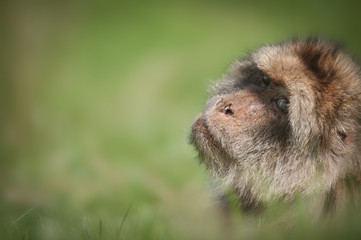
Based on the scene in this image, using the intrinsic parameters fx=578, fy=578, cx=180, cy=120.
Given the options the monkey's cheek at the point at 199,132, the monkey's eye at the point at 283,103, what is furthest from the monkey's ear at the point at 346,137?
the monkey's cheek at the point at 199,132

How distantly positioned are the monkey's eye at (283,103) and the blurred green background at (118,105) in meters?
0.79

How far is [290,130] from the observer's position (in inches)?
149

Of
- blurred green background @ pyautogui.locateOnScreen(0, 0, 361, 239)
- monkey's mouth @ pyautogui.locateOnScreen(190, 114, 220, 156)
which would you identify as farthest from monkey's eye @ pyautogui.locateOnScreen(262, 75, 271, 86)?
blurred green background @ pyautogui.locateOnScreen(0, 0, 361, 239)

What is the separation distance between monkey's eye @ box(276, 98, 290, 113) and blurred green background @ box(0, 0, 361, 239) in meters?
0.79

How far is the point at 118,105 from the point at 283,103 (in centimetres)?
459

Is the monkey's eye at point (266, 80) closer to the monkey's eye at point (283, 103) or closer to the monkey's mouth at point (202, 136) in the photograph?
the monkey's eye at point (283, 103)

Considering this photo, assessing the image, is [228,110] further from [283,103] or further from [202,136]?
[283,103]

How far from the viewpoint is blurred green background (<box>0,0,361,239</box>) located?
13.8 ft

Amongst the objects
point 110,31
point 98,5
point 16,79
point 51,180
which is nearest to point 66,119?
point 16,79

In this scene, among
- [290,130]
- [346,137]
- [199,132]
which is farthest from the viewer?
[199,132]

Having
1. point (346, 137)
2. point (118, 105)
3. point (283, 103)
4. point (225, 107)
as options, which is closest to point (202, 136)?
point (225, 107)

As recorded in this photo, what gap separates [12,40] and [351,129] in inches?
244

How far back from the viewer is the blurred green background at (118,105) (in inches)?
166

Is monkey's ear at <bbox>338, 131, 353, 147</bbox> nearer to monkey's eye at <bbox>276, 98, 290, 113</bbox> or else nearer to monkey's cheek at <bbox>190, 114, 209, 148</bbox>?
monkey's eye at <bbox>276, 98, 290, 113</bbox>
